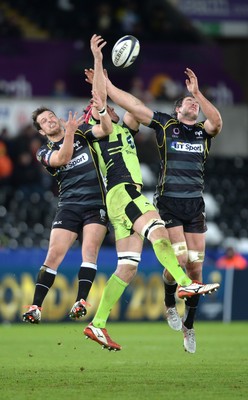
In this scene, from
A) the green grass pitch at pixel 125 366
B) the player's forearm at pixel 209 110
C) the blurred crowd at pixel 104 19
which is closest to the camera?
the green grass pitch at pixel 125 366

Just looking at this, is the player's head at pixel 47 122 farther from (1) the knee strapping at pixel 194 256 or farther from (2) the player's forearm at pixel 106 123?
(1) the knee strapping at pixel 194 256

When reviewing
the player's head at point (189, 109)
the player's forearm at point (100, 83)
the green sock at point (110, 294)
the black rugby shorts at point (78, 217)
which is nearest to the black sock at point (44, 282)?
the black rugby shorts at point (78, 217)

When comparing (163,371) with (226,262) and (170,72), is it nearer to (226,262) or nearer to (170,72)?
(226,262)

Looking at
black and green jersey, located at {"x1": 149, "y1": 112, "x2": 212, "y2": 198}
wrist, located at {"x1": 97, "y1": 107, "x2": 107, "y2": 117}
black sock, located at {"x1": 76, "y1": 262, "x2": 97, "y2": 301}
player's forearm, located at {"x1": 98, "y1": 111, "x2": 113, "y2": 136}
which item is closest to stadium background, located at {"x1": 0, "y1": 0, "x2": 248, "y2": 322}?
black sock, located at {"x1": 76, "y1": 262, "x2": 97, "y2": 301}

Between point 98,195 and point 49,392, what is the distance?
130 inches

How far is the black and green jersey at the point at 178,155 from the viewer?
493 inches

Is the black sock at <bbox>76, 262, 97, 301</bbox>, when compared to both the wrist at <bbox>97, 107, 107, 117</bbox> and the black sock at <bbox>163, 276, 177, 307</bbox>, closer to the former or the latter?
the black sock at <bbox>163, 276, 177, 307</bbox>

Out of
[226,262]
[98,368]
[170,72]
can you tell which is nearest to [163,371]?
[98,368]

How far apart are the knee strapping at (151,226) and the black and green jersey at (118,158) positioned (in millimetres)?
676

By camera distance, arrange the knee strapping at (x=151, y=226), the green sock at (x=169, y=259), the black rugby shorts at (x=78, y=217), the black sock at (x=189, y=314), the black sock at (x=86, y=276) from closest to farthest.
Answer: the green sock at (x=169, y=259), the knee strapping at (x=151, y=226), the black sock at (x=86, y=276), the black rugby shorts at (x=78, y=217), the black sock at (x=189, y=314)

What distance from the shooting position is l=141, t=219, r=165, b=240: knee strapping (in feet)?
38.1

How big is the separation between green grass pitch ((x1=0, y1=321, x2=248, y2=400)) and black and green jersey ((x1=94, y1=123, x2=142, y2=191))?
2.07 metres

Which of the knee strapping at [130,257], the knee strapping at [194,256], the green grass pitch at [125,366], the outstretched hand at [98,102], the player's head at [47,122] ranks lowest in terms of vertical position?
the green grass pitch at [125,366]

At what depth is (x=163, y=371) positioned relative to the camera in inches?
461
